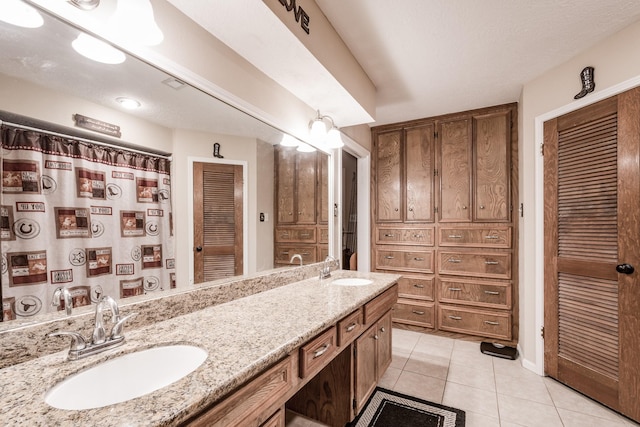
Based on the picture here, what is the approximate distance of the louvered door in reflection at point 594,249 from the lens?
1860mm

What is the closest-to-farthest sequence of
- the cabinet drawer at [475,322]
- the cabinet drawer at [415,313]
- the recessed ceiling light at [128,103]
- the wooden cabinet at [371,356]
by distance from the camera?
the recessed ceiling light at [128,103]
the wooden cabinet at [371,356]
the cabinet drawer at [475,322]
the cabinet drawer at [415,313]

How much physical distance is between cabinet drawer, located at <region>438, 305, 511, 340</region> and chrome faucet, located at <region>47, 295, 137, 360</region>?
3075 mm

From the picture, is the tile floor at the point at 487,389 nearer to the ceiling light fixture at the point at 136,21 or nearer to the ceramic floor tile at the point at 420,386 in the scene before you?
the ceramic floor tile at the point at 420,386

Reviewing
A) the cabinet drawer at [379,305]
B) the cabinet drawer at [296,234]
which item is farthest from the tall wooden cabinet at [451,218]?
the cabinet drawer at [296,234]

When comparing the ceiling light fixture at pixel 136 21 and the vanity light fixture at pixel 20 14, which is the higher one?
the ceiling light fixture at pixel 136 21

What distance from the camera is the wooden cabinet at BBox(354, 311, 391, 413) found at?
1754mm

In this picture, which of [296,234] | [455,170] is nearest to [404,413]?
[296,234]

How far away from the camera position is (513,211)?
295 centimetres

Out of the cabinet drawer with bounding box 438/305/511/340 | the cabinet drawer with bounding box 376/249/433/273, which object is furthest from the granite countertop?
the cabinet drawer with bounding box 438/305/511/340

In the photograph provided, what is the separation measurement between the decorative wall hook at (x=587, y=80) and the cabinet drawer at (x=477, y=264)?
5.08ft

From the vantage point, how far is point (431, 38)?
6.38 ft

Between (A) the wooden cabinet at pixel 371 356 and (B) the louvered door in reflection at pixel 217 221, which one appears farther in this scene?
(A) the wooden cabinet at pixel 371 356

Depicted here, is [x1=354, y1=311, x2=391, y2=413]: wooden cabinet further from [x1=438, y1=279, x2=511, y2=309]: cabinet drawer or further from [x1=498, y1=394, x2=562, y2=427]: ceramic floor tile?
[x1=438, y1=279, x2=511, y2=309]: cabinet drawer

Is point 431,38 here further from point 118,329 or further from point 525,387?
point 525,387
